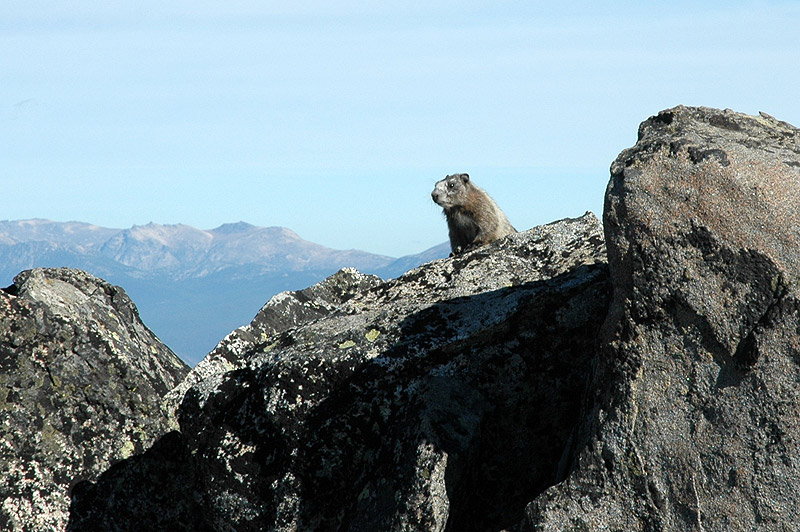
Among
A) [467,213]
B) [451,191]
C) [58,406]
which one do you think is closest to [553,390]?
[58,406]

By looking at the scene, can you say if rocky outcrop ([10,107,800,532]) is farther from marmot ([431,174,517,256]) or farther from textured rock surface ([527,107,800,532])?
marmot ([431,174,517,256])

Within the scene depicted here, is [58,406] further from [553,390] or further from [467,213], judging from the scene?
→ [467,213]

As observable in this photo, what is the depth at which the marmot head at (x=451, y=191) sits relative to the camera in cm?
1977

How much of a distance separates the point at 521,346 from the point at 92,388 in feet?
17.6

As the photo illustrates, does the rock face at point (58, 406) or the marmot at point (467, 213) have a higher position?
the marmot at point (467, 213)

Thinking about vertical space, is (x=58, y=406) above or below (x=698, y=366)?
below

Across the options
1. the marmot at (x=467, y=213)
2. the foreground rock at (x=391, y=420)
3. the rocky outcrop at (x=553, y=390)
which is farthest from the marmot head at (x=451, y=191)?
the foreground rock at (x=391, y=420)

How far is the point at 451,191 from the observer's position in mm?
19938

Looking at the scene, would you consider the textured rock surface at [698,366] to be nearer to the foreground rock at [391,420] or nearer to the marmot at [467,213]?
the foreground rock at [391,420]

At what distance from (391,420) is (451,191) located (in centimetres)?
→ 1253

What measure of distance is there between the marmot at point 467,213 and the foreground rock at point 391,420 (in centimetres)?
904

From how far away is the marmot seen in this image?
1903cm

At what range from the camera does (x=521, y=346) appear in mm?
8148

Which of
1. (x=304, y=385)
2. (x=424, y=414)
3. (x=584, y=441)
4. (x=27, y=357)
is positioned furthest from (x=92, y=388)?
(x=584, y=441)
